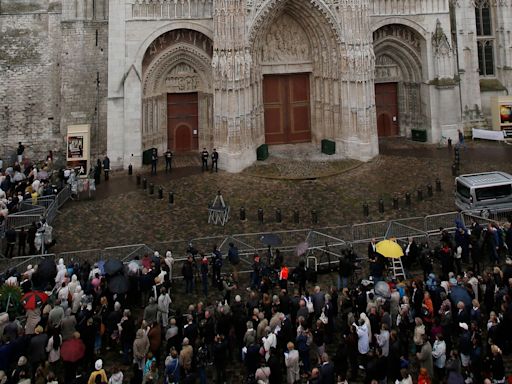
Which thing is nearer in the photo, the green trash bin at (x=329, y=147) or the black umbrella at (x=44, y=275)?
the black umbrella at (x=44, y=275)

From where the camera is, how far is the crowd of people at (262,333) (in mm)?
11227

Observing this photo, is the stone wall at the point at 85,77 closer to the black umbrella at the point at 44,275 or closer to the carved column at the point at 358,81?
the carved column at the point at 358,81

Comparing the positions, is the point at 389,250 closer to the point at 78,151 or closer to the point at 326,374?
the point at 326,374

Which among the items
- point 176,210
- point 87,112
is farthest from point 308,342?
point 87,112

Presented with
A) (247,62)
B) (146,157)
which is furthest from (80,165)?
(247,62)

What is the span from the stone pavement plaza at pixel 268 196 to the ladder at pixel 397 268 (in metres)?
5.74

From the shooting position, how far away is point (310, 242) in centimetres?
1916

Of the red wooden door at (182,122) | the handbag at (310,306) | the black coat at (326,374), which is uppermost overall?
the red wooden door at (182,122)

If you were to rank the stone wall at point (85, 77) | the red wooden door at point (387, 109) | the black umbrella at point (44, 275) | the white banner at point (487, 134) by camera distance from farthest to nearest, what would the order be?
the red wooden door at point (387, 109), the white banner at point (487, 134), the stone wall at point (85, 77), the black umbrella at point (44, 275)

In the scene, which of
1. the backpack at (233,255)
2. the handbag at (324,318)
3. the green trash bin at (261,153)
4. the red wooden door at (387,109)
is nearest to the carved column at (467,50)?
the red wooden door at (387,109)

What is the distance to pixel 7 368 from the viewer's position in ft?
38.4

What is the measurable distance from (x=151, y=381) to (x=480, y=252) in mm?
12220

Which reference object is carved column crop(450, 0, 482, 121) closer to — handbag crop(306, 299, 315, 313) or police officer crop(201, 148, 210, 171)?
police officer crop(201, 148, 210, 171)

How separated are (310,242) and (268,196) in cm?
854
